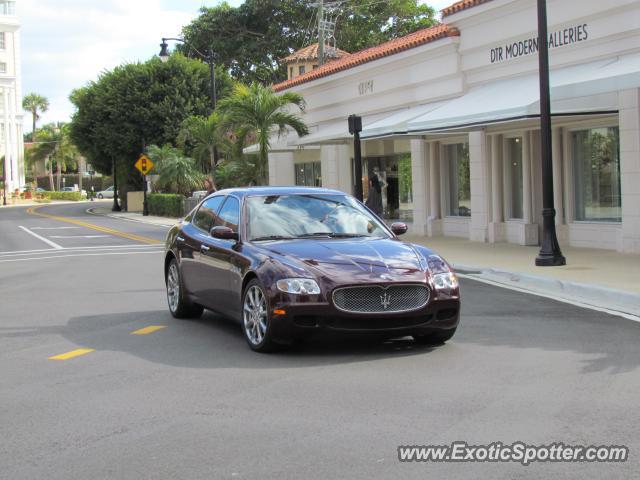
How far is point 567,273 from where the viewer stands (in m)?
14.6

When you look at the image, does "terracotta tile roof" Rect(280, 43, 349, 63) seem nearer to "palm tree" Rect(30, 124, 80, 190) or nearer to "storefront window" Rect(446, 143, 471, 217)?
"storefront window" Rect(446, 143, 471, 217)

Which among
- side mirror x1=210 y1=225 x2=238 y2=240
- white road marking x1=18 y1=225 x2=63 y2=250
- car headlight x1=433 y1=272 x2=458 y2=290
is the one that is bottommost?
car headlight x1=433 y1=272 x2=458 y2=290

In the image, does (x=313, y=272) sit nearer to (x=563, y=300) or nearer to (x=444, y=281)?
(x=444, y=281)

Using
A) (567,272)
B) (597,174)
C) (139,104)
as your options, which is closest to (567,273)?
(567,272)

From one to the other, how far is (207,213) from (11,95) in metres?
103

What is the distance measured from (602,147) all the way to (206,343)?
12097 mm

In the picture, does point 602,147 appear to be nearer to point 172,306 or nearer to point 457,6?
point 457,6

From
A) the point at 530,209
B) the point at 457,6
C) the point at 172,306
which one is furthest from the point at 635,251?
the point at 172,306

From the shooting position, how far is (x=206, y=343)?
9352 mm

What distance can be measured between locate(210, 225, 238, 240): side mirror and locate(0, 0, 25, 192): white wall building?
96767 mm

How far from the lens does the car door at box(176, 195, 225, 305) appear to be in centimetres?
1048

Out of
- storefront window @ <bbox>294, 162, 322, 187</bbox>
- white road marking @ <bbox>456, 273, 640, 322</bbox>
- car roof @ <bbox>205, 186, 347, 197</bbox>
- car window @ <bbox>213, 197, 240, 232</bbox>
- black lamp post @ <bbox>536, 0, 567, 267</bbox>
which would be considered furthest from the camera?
storefront window @ <bbox>294, 162, 322, 187</bbox>

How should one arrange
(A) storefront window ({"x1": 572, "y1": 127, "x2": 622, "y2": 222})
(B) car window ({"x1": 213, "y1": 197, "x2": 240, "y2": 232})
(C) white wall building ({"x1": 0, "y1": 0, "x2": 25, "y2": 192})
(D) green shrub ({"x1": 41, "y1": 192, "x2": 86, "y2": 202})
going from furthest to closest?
(C) white wall building ({"x1": 0, "y1": 0, "x2": 25, "y2": 192}), (D) green shrub ({"x1": 41, "y1": 192, "x2": 86, "y2": 202}), (A) storefront window ({"x1": 572, "y1": 127, "x2": 622, "y2": 222}), (B) car window ({"x1": 213, "y1": 197, "x2": 240, "y2": 232})

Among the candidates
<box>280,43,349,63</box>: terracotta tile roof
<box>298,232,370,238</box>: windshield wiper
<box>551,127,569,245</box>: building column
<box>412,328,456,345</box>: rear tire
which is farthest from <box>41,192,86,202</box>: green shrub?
<box>412,328,456,345</box>: rear tire
